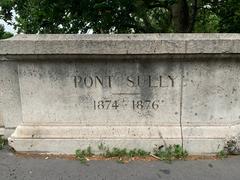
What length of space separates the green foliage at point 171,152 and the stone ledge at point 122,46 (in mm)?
1113

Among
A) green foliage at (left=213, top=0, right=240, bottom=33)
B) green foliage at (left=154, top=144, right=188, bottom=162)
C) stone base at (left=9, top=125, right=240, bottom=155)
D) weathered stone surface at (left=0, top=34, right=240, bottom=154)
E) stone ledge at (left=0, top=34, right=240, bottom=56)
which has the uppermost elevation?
green foliage at (left=213, top=0, right=240, bottom=33)

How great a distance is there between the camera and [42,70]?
4.04 m

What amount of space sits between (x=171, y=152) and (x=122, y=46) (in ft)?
4.46

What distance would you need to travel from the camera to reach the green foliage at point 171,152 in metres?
4.07

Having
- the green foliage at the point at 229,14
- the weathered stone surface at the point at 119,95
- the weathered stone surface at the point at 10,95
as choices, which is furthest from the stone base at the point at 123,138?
the green foliage at the point at 229,14

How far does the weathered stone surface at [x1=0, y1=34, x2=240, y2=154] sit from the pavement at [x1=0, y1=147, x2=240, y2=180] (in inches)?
8.6

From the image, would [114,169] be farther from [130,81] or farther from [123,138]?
[130,81]

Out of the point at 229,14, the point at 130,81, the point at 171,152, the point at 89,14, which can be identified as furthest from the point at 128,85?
the point at 229,14

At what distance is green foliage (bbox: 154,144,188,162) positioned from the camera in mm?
4066

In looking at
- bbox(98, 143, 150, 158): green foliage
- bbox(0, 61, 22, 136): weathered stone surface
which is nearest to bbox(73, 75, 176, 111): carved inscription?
bbox(98, 143, 150, 158): green foliage

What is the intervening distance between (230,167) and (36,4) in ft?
19.8

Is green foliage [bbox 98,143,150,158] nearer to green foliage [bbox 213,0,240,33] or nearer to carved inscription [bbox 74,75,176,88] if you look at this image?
carved inscription [bbox 74,75,176,88]

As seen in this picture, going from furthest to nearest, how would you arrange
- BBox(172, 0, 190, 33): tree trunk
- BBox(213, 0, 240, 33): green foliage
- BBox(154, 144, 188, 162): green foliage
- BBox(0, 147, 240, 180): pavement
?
BBox(172, 0, 190, 33): tree trunk < BBox(213, 0, 240, 33): green foliage < BBox(154, 144, 188, 162): green foliage < BBox(0, 147, 240, 180): pavement

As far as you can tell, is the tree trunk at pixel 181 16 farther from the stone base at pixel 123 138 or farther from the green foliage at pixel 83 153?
the green foliage at pixel 83 153
